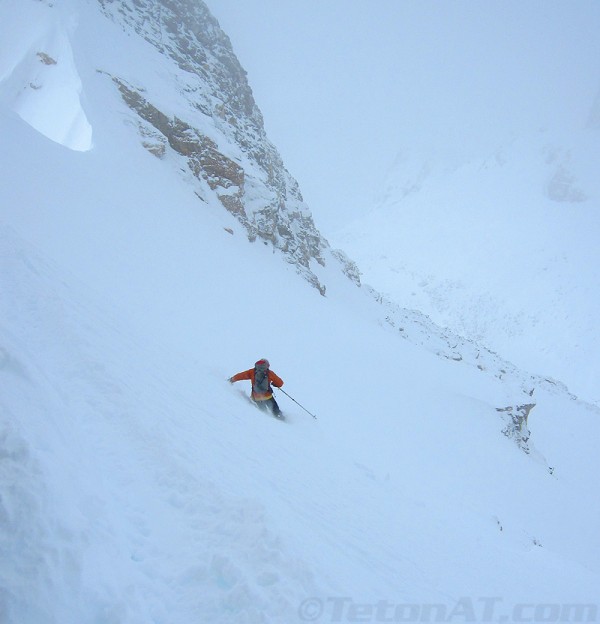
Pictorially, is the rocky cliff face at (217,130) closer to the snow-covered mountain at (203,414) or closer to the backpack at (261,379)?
the snow-covered mountain at (203,414)

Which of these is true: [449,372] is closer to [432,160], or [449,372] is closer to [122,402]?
[122,402]

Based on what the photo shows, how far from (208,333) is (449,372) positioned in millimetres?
13462

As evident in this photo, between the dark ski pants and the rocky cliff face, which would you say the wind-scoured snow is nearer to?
the rocky cliff face

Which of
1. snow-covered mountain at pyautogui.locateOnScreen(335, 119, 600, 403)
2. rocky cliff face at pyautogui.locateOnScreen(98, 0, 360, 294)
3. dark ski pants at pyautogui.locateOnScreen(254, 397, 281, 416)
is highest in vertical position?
snow-covered mountain at pyautogui.locateOnScreen(335, 119, 600, 403)

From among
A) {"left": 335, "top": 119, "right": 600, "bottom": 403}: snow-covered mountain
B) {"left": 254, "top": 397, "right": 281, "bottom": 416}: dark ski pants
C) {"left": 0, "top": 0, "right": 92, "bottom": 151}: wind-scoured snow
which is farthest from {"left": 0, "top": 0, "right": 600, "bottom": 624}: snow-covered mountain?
{"left": 335, "top": 119, "right": 600, "bottom": 403}: snow-covered mountain

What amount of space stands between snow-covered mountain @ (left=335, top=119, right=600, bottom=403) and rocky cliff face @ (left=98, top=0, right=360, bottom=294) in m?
27.1

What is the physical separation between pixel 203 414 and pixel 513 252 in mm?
60472

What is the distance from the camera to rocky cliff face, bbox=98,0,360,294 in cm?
2092

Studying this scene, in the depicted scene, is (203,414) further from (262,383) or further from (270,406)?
(270,406)

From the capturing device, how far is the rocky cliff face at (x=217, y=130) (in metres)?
20.9

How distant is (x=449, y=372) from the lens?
61.5 ft

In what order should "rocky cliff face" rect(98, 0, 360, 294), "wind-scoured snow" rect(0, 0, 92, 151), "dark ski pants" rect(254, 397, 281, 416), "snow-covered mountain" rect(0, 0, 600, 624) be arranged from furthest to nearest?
"rocky cliff face" rect(98, 0, 360, 294), "wind-scoured snow" rect(0, 0, 92, 151), "dark ski pants" rect(254, 397, 281, 416), "snow-covered mountain" rect(0, 0, 600, 624)

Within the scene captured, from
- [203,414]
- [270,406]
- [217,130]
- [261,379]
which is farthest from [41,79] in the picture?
[203,414]

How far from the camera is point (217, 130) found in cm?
2395
